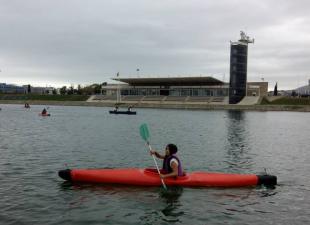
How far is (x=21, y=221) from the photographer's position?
12844 millimetres

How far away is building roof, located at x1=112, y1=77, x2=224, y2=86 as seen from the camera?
148125mm

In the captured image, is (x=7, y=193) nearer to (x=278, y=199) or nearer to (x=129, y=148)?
(x=278, y=199)

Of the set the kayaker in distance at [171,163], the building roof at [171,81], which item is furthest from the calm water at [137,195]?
the building roof at [171,81]

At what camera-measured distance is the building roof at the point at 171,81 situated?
148 m

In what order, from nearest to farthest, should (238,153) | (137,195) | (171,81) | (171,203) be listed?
(171,203) < (137,195) < (238,153) < (171,81)

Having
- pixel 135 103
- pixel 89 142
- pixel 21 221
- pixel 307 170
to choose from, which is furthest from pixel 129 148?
pixel 135 103

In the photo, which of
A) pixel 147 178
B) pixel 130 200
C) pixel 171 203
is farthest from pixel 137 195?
pixel 171 203

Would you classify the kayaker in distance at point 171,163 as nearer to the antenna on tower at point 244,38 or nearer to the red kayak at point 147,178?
the red kayak at point 147,178

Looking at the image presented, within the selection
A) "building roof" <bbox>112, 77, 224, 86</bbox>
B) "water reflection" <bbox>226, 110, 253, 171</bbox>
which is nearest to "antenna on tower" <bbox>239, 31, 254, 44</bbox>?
"building roof" <bbox>112, 77, 224, 86</bbox>

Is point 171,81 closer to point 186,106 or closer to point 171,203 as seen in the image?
point 186,106

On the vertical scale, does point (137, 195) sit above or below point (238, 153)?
above

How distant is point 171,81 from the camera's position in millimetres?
155750

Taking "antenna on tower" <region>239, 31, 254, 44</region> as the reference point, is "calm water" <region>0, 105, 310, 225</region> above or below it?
below

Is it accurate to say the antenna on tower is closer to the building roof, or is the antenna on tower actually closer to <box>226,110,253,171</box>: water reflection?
the building roof
